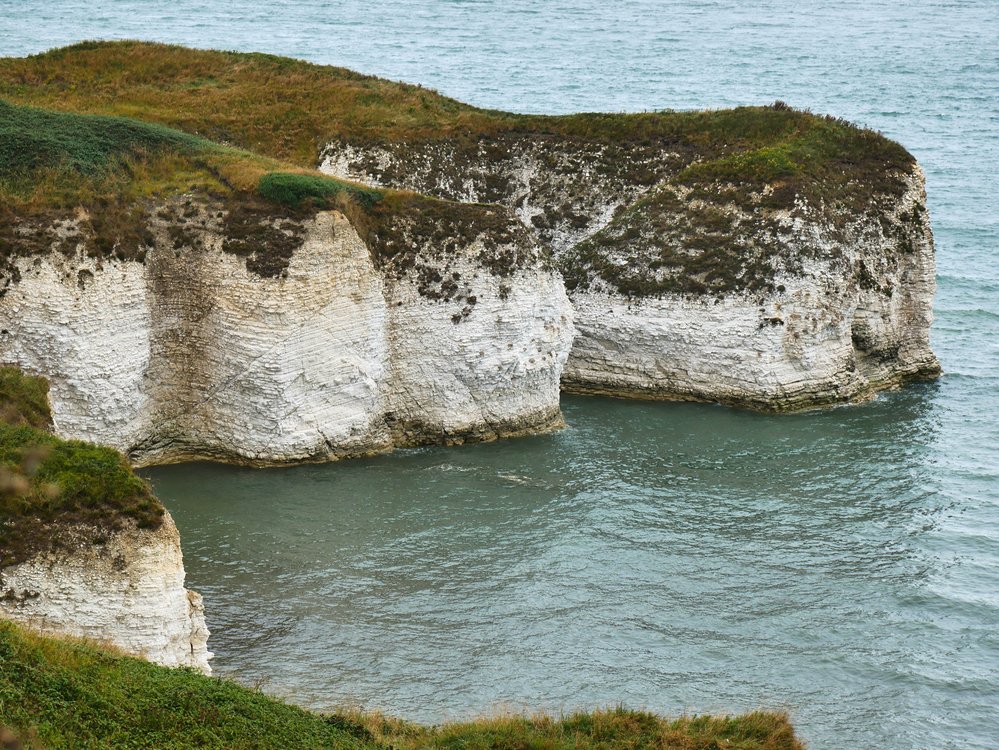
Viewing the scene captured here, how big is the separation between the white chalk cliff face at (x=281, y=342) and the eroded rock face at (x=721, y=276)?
15.0 feet

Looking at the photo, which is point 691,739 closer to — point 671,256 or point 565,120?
point 671,256

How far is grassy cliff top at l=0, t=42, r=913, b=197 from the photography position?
177 feet

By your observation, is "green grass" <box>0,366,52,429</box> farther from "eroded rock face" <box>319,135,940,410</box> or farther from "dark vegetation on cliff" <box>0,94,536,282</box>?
"eroded rock face" <box>319,135,940,410</box>

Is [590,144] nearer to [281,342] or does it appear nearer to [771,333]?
[771,333]

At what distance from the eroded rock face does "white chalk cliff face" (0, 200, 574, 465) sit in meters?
4.58

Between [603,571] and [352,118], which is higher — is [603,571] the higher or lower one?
the lower one

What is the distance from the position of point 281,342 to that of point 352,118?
1778 cm

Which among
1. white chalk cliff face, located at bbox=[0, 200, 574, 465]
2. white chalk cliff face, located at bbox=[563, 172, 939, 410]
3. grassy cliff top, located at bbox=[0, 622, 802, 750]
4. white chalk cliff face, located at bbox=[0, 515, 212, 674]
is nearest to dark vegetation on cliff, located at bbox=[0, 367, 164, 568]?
white chalk cliff face, located at bbox=[0, 515, 212, 674]

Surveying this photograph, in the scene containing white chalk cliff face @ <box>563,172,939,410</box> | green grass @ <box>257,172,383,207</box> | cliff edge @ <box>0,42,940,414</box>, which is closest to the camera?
green grass @ <box>257,172,383,207</box>

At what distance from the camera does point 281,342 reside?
138 ft

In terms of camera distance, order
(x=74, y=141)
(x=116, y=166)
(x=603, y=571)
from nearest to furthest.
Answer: (x=603, y=571)
(x=116, y=166)
(x=74, y=141)

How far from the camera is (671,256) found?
50969mm

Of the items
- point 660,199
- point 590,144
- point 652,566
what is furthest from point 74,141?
point 652,566

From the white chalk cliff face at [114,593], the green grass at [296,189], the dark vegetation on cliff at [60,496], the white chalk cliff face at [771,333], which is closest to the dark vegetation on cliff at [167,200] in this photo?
the green grass at [296,189]
